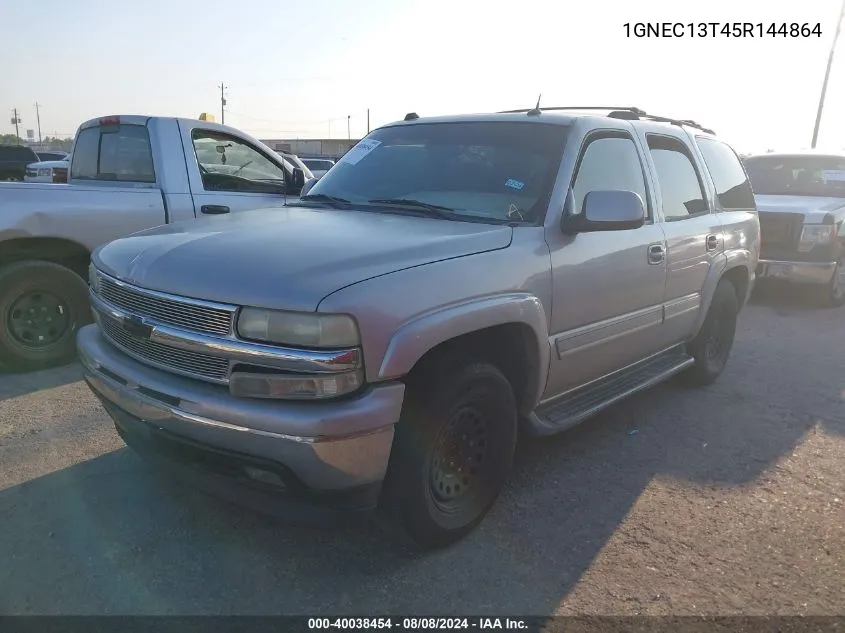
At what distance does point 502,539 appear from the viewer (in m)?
3.11

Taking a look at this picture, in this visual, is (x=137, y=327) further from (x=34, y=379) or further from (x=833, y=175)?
(x=833, y=175)

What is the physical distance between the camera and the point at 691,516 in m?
3.37

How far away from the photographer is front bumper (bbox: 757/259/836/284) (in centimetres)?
846

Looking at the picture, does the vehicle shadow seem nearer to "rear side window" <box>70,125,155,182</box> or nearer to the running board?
"rear side window" <box>70,125,155,182</box>

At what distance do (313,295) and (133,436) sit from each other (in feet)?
3.74

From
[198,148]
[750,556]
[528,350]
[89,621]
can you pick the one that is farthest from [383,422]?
[198,148]

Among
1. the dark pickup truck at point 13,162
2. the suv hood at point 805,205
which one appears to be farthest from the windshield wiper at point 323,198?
the dark pickup truck at point 13,162

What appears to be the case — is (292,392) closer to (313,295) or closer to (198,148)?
(313,295)

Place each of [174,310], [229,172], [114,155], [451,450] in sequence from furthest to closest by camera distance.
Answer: [229,172] → [114,155] → [451,450] → [174,310]

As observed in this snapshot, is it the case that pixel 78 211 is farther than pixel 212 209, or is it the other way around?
pixel 212 209

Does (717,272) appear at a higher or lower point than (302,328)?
lower

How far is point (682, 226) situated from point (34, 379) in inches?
183

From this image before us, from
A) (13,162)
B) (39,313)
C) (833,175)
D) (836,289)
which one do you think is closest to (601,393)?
(39,313)

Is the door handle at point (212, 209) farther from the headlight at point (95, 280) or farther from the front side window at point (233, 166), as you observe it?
the headlight at point (95, 280)
